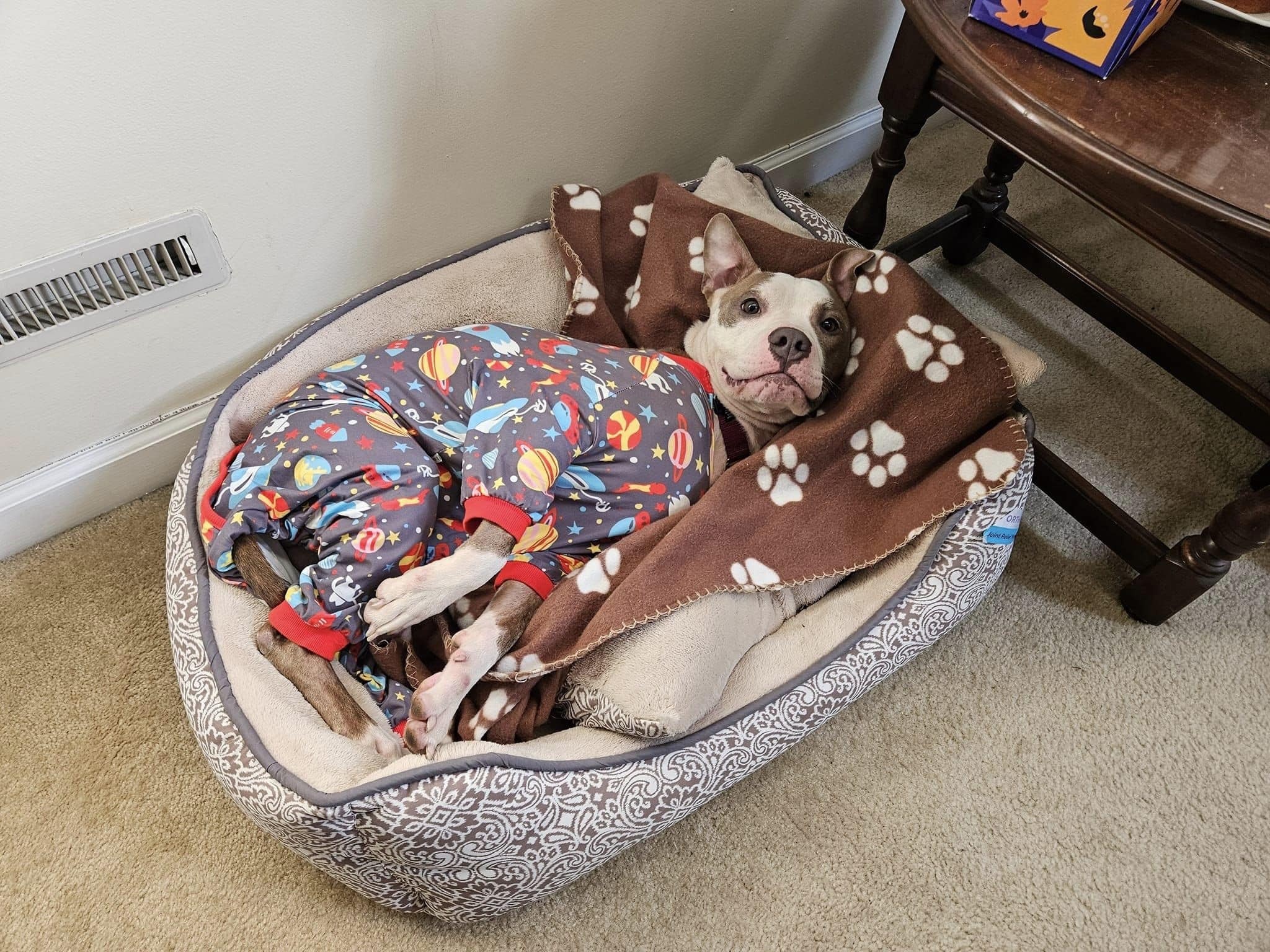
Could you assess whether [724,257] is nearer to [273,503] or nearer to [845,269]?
[845,269]

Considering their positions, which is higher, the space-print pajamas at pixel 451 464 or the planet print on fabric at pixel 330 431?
the planet print on fabric at pixel 330 431

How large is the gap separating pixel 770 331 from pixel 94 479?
1.14m

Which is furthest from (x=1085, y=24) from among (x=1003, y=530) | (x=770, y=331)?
(x=1003, y=530)

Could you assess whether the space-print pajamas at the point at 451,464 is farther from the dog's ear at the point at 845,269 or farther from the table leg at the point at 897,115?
the table leg at the point at 897,115

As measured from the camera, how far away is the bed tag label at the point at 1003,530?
1313 millimetres

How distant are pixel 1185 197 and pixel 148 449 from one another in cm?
155

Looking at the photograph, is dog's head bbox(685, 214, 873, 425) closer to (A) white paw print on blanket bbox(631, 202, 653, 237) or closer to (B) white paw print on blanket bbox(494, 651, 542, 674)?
(A) white paw print on blanket bbox(631, 202, 653, 237)

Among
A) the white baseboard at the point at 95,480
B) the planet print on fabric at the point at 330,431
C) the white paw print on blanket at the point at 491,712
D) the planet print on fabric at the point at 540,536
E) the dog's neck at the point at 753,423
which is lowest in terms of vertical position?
the white baseboard at the point at 95,480

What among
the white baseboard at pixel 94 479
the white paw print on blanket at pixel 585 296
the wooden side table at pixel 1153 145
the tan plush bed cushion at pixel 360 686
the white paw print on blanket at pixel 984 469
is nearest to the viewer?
the wooden side table at pixel 1153 145

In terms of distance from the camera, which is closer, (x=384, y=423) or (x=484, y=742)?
(x=484, y=742)

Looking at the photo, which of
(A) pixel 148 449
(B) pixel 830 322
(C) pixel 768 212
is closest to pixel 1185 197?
(B) pixel 830 322

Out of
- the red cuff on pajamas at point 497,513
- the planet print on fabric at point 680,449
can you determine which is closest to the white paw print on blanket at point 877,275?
the planet print on fabric at point 680,449

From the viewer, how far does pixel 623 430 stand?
1.32 metres

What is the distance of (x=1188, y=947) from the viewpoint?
1230 mm
